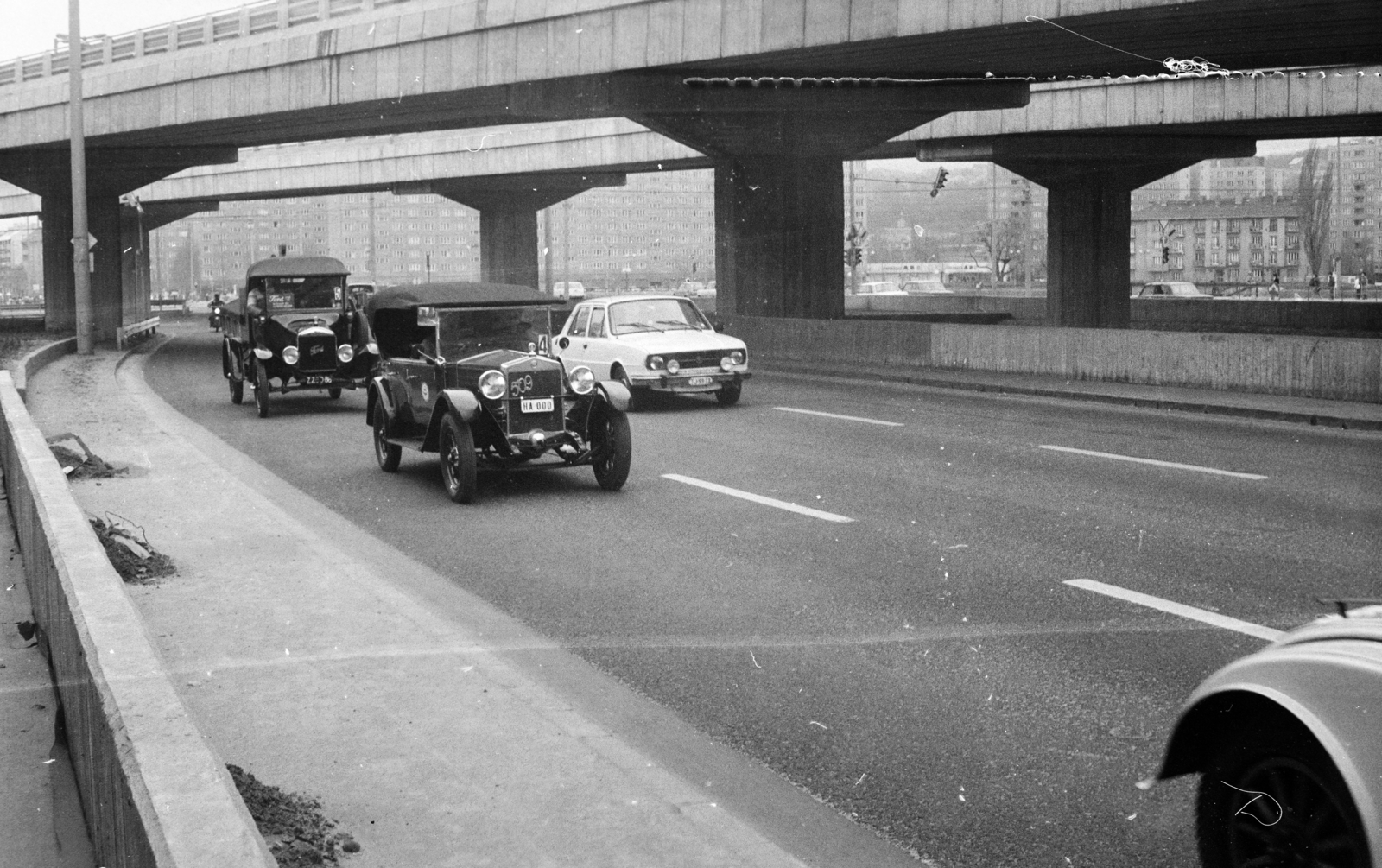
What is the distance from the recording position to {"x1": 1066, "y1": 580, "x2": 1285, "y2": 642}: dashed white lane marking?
767cm

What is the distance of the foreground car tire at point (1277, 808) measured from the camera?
3.69 meters

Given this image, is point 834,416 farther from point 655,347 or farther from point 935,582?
point 935,582

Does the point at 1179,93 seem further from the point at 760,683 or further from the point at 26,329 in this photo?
the point at 26,329

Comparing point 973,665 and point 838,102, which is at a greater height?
point 838,102

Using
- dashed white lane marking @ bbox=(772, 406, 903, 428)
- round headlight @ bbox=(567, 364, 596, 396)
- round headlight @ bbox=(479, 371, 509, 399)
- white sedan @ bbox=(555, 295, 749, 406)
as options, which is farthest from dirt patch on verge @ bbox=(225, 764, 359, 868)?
white sedan @ bbox=(555, 295, 749, 406)

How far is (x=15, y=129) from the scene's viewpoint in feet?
154

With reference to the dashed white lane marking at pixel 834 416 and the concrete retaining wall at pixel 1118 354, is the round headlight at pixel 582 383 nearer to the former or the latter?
the dashed white lane marking at pixel 834 416

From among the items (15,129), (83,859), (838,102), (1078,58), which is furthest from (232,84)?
(83,859)

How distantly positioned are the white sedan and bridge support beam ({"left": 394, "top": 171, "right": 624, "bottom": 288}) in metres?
42.8

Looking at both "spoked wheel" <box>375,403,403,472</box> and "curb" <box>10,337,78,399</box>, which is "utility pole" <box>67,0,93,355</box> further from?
"spoked wheel" <box>375,403,403,472</box>

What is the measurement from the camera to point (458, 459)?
12883mm

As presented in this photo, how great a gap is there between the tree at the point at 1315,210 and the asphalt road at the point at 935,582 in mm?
57777

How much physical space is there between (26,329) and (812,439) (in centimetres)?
4488

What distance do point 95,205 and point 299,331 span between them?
114ft
